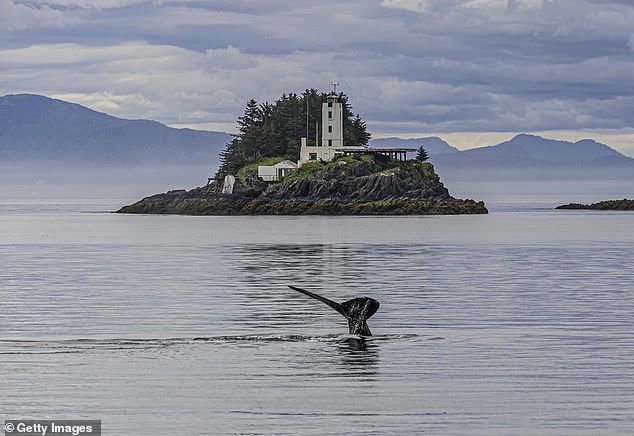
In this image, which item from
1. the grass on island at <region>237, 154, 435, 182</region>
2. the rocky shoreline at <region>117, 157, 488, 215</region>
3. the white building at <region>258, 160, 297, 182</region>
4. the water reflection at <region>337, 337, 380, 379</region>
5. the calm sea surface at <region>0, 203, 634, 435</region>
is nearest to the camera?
the calm sea surface at <region>0, 203, 634, 435</region>

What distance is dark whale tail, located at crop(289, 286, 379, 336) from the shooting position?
28.7 metres

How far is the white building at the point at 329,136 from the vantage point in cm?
19100

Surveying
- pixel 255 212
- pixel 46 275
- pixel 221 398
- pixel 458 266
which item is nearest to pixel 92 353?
pixel 221 398

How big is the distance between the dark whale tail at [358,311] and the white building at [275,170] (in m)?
159

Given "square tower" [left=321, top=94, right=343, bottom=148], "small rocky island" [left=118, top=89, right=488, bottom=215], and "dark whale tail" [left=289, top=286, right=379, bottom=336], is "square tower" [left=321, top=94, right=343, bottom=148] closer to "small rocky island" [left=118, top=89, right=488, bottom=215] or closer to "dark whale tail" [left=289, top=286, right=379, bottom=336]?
"small rocky island" [left=118, top=89, right=488, bottom=215]

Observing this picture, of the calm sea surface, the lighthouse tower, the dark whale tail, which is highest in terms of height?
the lighthouse tower

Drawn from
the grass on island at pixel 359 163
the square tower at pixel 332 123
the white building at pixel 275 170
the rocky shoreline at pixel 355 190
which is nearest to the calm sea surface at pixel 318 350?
the rocky shoreline at pixel 355 190

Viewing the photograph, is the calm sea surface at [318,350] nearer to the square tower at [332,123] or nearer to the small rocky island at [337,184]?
the small rocky island at [337,184]

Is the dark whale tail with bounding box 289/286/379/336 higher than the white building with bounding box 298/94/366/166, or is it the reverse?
the white building with bounding box 298/94/366/166

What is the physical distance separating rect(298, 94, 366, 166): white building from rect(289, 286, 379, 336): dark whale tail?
160m

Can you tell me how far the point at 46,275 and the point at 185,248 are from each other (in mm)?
30329

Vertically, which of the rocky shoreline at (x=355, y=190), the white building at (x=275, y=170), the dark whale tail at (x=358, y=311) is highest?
the white building at (x=275, y=170)

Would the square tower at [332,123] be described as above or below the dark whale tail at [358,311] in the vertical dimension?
above

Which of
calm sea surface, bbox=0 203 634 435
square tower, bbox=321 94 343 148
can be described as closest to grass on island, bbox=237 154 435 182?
square tower, bbox=321 94 343 148
